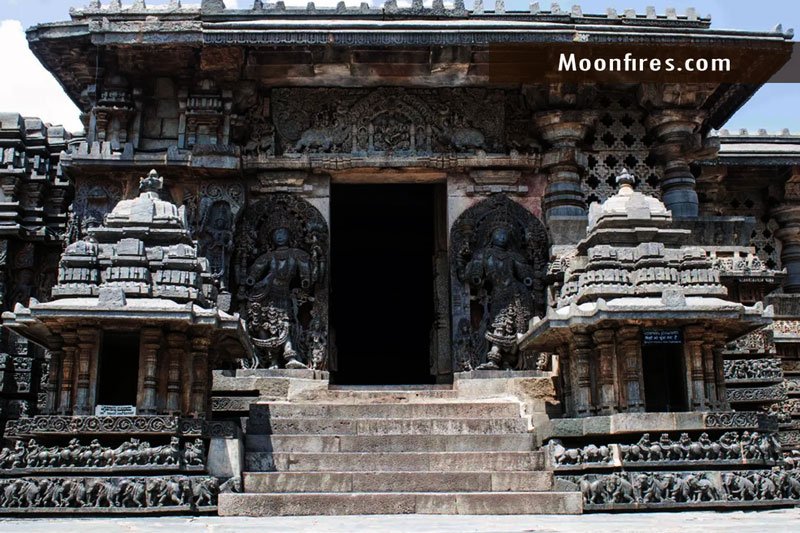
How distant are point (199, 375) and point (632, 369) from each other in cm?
443

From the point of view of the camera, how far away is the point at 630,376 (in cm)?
886

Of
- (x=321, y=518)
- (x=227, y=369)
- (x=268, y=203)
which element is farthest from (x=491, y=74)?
(x=321, y=518)

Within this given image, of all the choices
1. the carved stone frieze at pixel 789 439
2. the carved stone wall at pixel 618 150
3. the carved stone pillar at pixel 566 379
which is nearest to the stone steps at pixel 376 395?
the carved stone pillar at pixel 566 379

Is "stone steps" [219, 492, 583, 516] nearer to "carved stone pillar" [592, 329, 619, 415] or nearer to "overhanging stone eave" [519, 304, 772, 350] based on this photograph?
"carved stone pillar" [592, 329, 619, 415]

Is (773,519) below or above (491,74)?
below

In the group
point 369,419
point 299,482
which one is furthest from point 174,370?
point 369,419

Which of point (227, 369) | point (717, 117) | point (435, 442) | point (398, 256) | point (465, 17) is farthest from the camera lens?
point (398, 256)

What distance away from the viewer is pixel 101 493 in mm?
8000

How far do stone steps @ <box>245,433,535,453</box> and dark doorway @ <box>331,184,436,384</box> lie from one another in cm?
1060

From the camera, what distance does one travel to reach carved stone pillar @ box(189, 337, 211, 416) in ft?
29.8

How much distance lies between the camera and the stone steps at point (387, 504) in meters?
7.84

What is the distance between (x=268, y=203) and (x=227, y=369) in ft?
8.63

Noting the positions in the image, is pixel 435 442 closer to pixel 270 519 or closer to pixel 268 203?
pixel 270 519

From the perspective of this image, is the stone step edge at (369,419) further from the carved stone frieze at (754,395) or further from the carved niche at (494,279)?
the carved stone frieze at (754,395)
